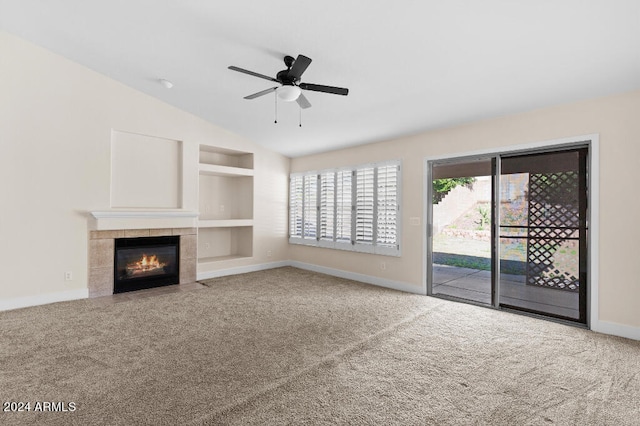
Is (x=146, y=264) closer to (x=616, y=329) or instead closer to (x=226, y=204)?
(x=226, y=204)

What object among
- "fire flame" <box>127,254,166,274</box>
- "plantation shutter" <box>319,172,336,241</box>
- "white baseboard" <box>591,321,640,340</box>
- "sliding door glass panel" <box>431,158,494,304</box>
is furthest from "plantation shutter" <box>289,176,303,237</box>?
"white baseboard" <box>591,321,640,340</box>

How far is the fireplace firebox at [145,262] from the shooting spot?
16.9 feet

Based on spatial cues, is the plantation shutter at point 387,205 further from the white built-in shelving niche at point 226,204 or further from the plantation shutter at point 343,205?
the white built-in shelving niche at point 226,204

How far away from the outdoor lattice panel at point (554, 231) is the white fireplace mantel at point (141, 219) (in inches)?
218

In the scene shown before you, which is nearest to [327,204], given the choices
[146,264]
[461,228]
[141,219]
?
[141,219]

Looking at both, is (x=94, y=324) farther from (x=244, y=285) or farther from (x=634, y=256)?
(x=634, y=256)

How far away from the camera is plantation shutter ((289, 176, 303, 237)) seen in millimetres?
7309

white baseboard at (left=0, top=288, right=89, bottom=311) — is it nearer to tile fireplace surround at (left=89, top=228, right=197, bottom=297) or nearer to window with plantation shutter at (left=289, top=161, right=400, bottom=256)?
tile fireplace surround at (left=89, top=228, right=197, bottom=297)

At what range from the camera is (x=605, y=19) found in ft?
8.07

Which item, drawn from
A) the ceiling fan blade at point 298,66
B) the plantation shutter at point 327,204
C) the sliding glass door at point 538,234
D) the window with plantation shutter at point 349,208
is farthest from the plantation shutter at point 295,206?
the ceiling fan blade at point 298,66

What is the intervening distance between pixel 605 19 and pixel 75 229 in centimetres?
665

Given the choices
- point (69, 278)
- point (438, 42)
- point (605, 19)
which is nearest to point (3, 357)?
point (69, 278)

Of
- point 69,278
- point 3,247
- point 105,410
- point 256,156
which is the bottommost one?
point 105,410

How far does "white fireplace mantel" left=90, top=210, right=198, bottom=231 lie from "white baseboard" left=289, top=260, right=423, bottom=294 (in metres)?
2.64
